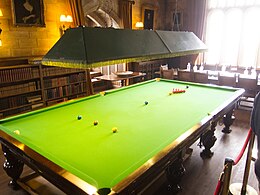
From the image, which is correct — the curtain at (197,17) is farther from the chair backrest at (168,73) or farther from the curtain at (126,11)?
the chair backrest at (168,73)

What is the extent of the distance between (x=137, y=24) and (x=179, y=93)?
396 centimetres

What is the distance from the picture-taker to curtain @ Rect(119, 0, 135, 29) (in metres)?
6.52

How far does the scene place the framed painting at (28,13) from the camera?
428cm

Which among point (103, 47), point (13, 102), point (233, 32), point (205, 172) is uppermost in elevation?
point (233, 32)

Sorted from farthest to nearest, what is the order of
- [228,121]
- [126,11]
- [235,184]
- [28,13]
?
[126,11] < [28,13] < [228,121] < [235,184]

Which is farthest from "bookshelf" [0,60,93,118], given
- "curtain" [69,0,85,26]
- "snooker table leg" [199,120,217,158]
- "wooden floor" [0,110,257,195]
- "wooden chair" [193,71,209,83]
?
"snooker table leg" [199,120,217,158]

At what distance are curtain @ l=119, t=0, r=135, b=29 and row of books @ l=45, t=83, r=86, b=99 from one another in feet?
8.28

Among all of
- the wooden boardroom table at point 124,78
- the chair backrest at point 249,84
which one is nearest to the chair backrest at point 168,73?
the wooden boardroom table at point 124,78

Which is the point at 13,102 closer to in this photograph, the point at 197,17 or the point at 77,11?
the point at 77,11

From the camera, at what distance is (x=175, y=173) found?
2.28 metres

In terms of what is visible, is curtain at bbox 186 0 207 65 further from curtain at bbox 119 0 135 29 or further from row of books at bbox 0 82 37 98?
row of books at bbox 0 82 37 98

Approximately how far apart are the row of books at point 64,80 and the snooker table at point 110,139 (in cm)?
196

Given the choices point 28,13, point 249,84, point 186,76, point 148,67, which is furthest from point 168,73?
point 28,13

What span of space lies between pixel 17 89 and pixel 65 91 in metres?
1.10
